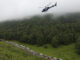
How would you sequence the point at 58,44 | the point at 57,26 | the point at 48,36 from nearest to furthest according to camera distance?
1. the point at 58,44
2. the point at 48,36
3. the point at 57,26

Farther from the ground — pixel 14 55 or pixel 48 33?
pixel 48 33

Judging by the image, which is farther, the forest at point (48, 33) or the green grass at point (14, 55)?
the forest at point (48, 33)

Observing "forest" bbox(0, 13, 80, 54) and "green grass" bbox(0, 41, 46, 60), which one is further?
"forest" bbox(0, 13, 80, 54)

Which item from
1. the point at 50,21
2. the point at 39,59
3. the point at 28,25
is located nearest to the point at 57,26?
the point at 50,21

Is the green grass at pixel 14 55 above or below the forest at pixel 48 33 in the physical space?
below

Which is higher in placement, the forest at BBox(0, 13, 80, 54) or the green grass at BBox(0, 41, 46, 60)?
the forest at BBox(0, 13, 80, 54)

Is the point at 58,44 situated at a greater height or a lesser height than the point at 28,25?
lesser

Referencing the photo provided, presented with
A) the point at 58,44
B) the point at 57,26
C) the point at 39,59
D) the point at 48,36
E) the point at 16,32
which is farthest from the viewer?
the point at 16,32

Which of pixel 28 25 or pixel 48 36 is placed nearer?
pixel 48 36

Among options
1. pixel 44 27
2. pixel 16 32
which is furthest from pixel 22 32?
pixel 44 27

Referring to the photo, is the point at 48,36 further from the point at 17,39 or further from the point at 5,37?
the point at 5,37

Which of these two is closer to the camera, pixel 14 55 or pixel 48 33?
pixel 14 55
